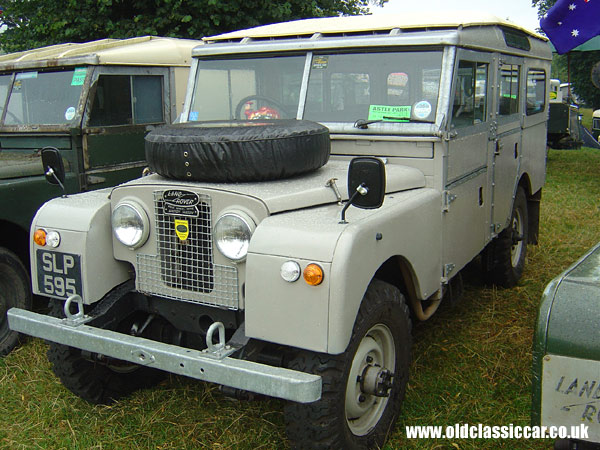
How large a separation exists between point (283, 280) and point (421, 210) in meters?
1.08

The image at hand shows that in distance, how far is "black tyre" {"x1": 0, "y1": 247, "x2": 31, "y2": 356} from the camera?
4297 millimetres

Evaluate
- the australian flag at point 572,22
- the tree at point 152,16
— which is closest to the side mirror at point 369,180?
the tree at point 152,16

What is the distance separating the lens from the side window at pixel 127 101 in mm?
5145

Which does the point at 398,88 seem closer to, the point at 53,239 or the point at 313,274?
the point at 313,274

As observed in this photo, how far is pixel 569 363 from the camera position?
1910 millimetres

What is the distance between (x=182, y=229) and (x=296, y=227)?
601 mm

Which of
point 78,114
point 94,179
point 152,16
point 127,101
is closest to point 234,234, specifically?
point 94,179

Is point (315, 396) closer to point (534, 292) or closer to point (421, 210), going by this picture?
point (421, 210)

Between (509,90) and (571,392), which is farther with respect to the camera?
(509,90)

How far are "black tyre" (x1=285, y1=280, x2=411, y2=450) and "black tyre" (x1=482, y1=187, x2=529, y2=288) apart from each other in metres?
2.27

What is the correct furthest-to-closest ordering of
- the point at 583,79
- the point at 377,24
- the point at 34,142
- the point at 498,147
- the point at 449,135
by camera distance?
the point at 583,79 < the point at 34,142 < the point at 498,147 < the point at 377,24 < the point at 449,135

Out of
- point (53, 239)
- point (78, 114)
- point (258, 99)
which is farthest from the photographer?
point (78, 114)

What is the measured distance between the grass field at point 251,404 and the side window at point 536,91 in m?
1.84

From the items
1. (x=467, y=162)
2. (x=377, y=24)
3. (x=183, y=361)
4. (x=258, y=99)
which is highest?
(x=377, y=24)
